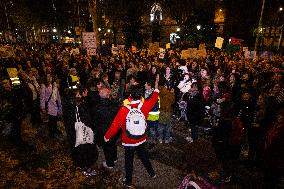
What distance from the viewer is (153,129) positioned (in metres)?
8.67

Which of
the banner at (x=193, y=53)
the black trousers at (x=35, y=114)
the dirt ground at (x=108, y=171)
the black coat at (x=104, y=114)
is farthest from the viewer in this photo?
the banner at (x=193, y=53)

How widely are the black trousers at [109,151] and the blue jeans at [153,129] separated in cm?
155

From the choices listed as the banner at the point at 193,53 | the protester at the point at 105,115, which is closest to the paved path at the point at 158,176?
the protester at the point at 105,115

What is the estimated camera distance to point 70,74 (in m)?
12.1

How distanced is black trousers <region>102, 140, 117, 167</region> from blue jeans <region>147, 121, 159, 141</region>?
155 cm

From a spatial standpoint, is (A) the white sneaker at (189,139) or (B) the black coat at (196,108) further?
(A) the white sneaker at (189,139)

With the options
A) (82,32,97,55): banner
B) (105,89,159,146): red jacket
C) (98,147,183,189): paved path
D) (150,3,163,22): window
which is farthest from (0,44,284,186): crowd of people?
(150,3,163,22): window

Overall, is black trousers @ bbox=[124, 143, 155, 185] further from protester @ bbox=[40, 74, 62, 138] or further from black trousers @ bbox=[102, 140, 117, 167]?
protester @ bbox=[40, 74, 62, 138]

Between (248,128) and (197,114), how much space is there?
54.5 inches

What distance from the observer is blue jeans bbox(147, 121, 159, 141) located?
8.26 m

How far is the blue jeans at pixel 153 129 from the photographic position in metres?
8.26

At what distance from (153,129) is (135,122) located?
3160 millimetres

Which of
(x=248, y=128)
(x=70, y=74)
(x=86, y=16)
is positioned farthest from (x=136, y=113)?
(x=86, y=16)

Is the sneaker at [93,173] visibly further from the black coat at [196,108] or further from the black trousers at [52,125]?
the black coat at [196,108]
